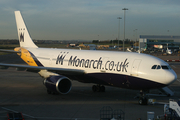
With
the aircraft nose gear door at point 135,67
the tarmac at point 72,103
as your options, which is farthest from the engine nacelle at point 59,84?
the aircraft nose gear door at point 135,67

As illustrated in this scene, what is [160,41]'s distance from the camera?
5059 inches

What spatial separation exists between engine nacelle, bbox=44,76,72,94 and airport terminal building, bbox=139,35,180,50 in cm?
10443

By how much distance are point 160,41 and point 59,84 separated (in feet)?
391

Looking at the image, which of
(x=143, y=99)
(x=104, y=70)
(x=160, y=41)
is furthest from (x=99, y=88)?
(x=160, y=41)

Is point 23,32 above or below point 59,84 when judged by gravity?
above

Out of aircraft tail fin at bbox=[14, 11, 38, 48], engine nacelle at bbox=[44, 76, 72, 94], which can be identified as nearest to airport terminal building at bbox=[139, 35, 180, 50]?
aircraft tail fin at bbox=[14, 11, 38, 48]

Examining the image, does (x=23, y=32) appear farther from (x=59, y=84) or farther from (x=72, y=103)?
(x=72, y=103)

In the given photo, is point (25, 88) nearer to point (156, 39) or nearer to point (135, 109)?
point (135, 109)

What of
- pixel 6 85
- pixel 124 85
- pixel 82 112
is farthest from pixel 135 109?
pixel 6 85

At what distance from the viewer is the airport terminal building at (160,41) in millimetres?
121381

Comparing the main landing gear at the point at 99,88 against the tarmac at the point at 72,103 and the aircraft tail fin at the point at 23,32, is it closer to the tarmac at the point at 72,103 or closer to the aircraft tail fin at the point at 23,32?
the tarmac at the point at 72,103

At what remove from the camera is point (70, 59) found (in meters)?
21.7

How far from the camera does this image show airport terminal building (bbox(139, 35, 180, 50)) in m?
121

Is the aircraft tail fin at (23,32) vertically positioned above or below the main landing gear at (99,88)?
above
